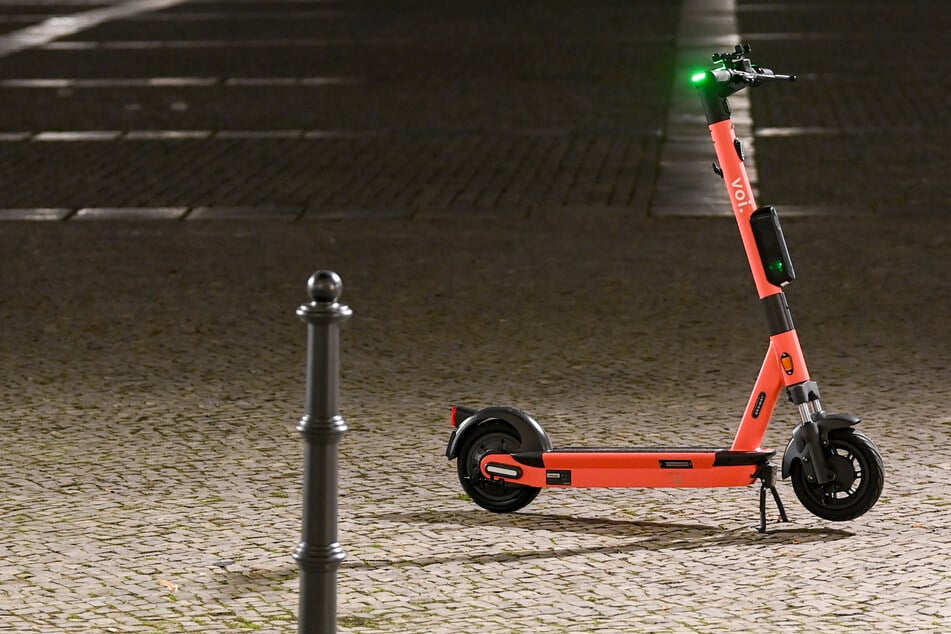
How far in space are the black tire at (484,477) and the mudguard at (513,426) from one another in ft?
0.08

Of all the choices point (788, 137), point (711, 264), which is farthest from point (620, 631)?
point (788, 137)

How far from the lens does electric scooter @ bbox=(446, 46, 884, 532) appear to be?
5656mm

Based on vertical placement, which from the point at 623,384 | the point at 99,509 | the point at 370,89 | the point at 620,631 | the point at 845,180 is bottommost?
the point at 620,631

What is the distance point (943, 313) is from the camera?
368 inches

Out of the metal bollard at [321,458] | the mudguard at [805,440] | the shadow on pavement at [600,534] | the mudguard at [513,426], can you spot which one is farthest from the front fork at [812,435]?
the metal bollard at [321,458]

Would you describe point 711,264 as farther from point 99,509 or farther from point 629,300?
point 99,509

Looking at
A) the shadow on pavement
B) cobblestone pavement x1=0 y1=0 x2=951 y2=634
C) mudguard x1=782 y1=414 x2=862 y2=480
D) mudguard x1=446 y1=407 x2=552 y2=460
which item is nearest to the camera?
cobblestone pavement x1=0 y1=0 x2=951 y2=634

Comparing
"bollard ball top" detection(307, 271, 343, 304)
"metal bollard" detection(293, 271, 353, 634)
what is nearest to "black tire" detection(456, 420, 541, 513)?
"metal bollard" detection(293, 271, 353, 634)

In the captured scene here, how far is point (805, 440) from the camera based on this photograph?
564cm

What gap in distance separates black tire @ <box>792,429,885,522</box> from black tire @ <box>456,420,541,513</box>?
2.75ft

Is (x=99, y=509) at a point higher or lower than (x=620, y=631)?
higher

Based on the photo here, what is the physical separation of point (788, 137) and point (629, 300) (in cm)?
647

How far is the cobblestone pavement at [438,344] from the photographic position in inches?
204

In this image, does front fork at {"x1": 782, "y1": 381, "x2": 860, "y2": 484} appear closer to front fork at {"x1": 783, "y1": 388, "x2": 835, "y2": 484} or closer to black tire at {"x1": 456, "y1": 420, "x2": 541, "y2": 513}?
front fork at {"x1": 783, "y1": 388, "x2": 835, "y2": 484}
